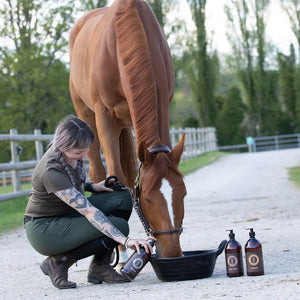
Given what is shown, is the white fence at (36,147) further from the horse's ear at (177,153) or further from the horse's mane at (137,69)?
the horse's ear at (177,153)

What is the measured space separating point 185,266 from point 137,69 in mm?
1790

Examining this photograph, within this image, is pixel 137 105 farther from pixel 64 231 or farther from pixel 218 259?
pixel 218 259

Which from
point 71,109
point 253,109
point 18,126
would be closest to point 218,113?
point 253,109

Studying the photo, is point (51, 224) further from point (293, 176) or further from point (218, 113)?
point (218, 113)

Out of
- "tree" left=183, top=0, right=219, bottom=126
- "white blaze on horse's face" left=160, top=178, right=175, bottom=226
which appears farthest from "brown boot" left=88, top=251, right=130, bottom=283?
"tree" left=183, top=0, right=219, bottom=126

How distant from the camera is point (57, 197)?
12.9 ft

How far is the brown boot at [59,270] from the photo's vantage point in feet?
12.7

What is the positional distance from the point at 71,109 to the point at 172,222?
23964 millimetres

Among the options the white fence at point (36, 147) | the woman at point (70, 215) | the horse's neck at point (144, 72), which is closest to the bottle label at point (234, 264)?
the woman at point (70, 215)

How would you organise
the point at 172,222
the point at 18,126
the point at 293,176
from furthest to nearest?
the point at 18,126 → the point at 293,176 → the point at 172,222

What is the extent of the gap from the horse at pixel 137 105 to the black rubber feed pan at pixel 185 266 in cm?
8

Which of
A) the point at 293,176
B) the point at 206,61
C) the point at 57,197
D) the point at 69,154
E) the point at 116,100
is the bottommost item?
the point at 293,176

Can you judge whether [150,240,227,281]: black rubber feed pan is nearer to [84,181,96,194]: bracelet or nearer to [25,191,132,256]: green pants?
[25,191,132,256]: green pants

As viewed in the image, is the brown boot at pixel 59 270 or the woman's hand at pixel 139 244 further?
the brown boot at pixel 59 270
